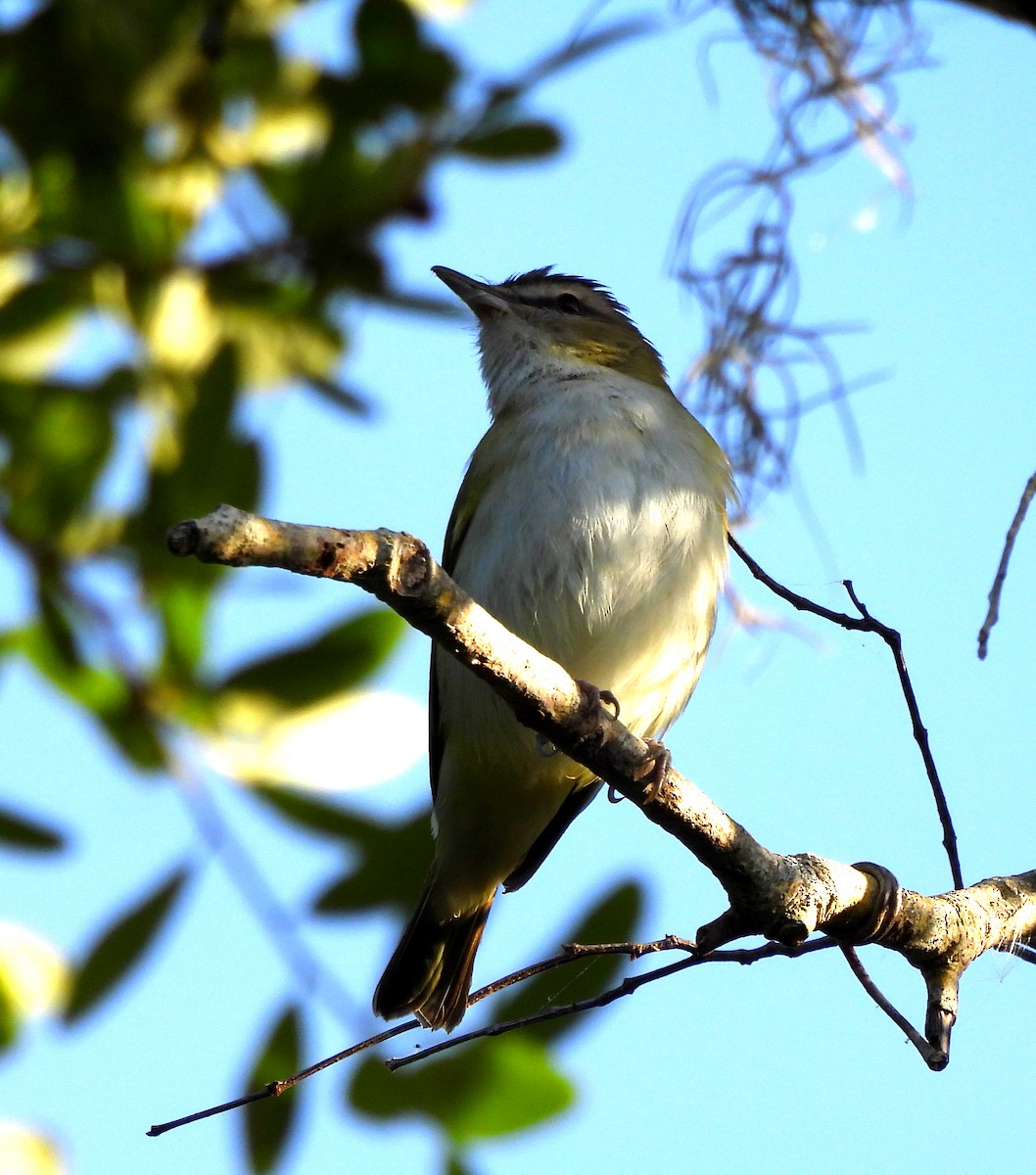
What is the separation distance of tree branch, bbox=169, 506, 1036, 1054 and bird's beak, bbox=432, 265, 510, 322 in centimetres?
226

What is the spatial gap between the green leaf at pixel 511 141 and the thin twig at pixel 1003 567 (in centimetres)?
133

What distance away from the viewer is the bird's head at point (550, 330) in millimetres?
4387

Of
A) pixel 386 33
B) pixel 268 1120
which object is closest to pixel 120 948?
pixel 268 1120

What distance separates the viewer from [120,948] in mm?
→ 2688

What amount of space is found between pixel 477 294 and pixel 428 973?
6.85ft

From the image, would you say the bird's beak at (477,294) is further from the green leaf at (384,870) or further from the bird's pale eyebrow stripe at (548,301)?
the green leaf at (384,870)

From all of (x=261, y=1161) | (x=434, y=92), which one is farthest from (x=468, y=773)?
(x=434, y=92)

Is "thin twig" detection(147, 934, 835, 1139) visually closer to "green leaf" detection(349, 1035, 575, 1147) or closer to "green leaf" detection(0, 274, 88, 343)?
"green leaf" detection(349, 1035, 575, 1147)

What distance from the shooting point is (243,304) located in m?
3.26

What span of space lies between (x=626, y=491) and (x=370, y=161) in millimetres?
998

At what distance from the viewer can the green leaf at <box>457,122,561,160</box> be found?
3230 mm

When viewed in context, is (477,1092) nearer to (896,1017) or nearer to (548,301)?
(896,1017)

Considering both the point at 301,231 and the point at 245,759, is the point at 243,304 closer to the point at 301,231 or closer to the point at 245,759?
the point at 301,231

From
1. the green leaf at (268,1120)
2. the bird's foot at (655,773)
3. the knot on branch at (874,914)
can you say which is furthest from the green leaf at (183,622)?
the knot on branch at (874,914)
